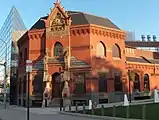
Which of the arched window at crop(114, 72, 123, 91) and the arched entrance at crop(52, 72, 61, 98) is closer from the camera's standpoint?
the arched entrance at crop(52, 72, 61, 98)

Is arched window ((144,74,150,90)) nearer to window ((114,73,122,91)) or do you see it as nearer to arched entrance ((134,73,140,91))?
arched entrance ((134,73,140,91))

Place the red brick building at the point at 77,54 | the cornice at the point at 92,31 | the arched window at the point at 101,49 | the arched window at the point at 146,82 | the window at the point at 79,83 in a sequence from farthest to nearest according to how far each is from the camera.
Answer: the arched window at the point at 146,82 → the arched window at the point at 101,49 → the cornice at the point at 92,31 → the red brick building at the point at 77,54 → the window at the point at 79,83

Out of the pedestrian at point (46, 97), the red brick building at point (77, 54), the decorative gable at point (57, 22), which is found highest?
the decorative gable at point (57, 22)

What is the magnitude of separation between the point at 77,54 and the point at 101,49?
12.2 ft

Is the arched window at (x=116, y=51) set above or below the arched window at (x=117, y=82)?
above

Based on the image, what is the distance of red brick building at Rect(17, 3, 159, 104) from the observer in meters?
41.0

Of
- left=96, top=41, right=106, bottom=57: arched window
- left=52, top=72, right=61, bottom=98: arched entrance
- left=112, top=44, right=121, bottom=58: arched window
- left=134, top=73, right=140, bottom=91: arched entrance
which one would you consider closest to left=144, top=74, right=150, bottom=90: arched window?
left=134, top=73, right=140, bottom=91: arched entrance

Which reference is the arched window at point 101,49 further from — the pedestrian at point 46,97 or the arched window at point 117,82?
the pedestrian at point 46,97

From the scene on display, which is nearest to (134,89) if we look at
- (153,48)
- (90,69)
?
(90,69)

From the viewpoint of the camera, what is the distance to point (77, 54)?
1652 inches

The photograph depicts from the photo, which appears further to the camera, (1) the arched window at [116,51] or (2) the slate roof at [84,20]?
(1) the arched window at [116,51]

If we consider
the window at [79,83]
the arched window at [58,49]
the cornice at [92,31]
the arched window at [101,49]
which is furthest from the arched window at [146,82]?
the arched window at [58,49]

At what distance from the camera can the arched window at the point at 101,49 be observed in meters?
42.5

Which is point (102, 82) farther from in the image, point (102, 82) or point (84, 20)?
point (84, 20)
